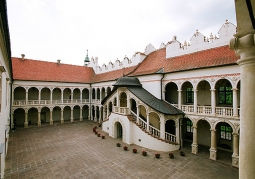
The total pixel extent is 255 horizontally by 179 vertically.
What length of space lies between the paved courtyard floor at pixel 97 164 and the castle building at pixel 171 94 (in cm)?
216

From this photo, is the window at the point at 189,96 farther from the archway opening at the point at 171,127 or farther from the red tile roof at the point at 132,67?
the red tile roof at the point at 132,67

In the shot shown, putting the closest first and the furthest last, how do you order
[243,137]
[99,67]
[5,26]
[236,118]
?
[243,137] < [5,26] < [236,118] < [99,67]

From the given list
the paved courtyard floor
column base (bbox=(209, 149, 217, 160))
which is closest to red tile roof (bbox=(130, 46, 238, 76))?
column base (bbox=(209, 149, 217, 160))

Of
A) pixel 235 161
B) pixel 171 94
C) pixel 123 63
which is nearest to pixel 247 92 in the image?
pixel 235 161

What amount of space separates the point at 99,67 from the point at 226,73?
27611 millimetres

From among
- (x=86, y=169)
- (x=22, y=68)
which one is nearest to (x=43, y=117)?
(x=22, y=68)

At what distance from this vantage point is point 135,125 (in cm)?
1742

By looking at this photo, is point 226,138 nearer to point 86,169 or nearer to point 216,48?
point 216,48

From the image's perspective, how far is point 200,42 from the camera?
55.2ft

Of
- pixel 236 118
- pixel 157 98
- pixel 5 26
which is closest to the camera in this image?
pixel 5 26

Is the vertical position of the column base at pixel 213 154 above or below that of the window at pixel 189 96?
below

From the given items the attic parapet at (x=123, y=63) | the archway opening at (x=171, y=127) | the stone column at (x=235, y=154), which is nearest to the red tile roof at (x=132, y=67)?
the attic parapet at (x=123, y=63)

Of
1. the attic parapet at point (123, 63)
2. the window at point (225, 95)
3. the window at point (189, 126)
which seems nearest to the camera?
the window at point (225, 95)

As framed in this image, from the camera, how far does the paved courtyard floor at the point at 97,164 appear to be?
35.1 feet
